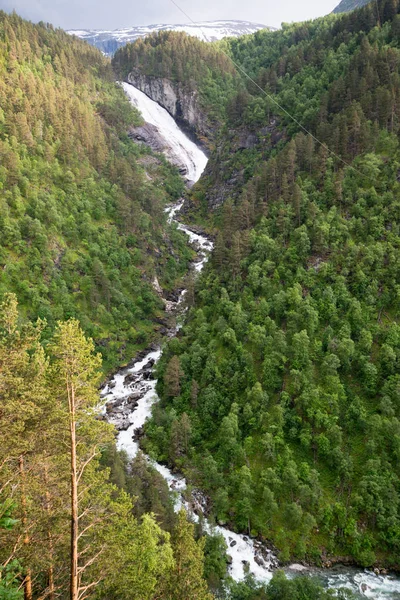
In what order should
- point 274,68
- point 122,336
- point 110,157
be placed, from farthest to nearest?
point 274,68, point 110,157, point 122,336

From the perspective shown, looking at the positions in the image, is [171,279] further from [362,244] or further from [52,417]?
[52,417]

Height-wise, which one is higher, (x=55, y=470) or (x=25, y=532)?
(x=25, y=532)

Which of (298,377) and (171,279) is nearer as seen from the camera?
(298,377)

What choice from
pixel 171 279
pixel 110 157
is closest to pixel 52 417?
pixel 171 279

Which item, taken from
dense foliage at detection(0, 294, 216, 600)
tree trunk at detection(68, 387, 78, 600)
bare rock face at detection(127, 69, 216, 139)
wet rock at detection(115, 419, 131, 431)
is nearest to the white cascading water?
wet rock at detection(115, 419, 131, 431)

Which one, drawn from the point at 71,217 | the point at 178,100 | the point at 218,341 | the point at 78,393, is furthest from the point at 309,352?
the point at 178,100

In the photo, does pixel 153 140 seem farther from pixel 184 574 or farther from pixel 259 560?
pixel 184 574

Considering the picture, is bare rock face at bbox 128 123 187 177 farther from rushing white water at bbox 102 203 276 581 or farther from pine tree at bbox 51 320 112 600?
pine tree at bbox 51 320 112 600
